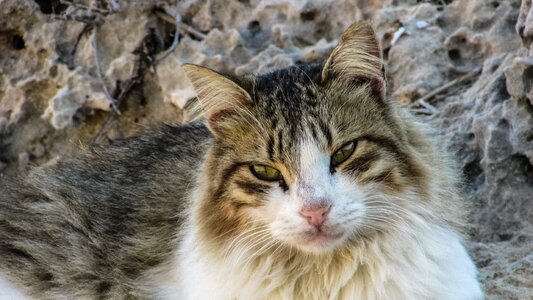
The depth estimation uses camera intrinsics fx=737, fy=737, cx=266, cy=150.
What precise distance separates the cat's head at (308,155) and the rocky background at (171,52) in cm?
148

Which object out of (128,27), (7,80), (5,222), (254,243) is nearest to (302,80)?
(254,243)

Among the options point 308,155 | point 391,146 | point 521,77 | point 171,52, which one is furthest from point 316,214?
point 171,52

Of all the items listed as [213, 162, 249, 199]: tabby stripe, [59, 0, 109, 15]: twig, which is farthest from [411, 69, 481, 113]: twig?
[59, 0, 109, 15]: twig

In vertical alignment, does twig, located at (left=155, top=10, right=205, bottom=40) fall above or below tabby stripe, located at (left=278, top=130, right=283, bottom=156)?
below

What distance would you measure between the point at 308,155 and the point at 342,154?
143 millimetres

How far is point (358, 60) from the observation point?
9.89ft

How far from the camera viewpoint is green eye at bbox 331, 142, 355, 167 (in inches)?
111

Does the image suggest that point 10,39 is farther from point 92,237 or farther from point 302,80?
point 302,80

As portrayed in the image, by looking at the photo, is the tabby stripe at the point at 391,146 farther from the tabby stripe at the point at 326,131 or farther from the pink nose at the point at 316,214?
the pink nose at the point at 316,214

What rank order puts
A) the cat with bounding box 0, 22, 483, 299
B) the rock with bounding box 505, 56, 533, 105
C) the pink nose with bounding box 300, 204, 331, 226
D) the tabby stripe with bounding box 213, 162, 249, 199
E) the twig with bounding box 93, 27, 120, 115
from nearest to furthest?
the pink nose with bounding box 300, 204, 331, 226 → the cat with bounding box 0, 22, 483, 299 → the tabby stripe with bounding box 213, 162, 249, 199 → the rock with bounding box 505, 56, 533, 105 → the twig with bounding box 93, 27, 120, 115

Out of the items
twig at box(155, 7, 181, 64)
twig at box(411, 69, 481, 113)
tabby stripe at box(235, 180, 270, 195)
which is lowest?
twig at box(411, 69, 481, 113)

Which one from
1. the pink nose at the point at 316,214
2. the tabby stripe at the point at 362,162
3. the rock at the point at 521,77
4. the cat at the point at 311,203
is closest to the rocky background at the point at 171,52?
the rock at the point at 521,77

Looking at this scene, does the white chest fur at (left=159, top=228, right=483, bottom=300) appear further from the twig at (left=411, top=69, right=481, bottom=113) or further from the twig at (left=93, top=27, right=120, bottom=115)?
the twig at (left=93, top=27, right=120, bottom=115)

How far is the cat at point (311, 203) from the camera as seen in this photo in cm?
278
